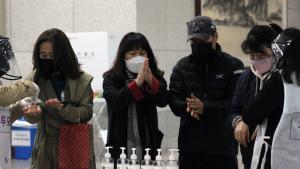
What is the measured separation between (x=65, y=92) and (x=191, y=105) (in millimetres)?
763

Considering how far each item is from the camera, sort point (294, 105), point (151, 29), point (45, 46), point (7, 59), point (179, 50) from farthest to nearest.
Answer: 1. point (179, 50)
2. point (151, 29)
3. point (45, 46)
4. point (7, 59)
5. point (294, 105)

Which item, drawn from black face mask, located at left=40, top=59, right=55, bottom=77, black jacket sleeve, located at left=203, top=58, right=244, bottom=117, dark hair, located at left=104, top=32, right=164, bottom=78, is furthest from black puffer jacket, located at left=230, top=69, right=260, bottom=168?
black face mask, located at left=40, top=59, right=55, bottom=77

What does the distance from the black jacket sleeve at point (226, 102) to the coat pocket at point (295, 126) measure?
80 cm

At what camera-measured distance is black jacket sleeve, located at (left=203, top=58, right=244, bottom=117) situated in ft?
10.4

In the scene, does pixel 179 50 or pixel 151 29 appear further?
pixel 179 50

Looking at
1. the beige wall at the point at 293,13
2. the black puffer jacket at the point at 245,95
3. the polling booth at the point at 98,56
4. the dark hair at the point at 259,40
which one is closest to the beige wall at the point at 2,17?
the polling booth at the point at 98,56

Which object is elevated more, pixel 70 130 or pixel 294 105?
pixel 294 105

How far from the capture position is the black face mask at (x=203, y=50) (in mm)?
3240

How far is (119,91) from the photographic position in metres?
3.07

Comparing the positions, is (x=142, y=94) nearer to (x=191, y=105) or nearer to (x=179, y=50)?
(x=191, y=105)

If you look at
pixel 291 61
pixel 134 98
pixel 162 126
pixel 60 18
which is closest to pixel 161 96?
pixel 134 98

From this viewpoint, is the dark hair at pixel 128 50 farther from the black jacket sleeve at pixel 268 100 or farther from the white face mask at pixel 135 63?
the black jacket sleeve at pixel 268 100

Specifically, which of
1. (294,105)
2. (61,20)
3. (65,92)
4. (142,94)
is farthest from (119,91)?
(61,20)

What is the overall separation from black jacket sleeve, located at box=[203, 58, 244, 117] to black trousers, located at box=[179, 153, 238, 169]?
0.89 ft
